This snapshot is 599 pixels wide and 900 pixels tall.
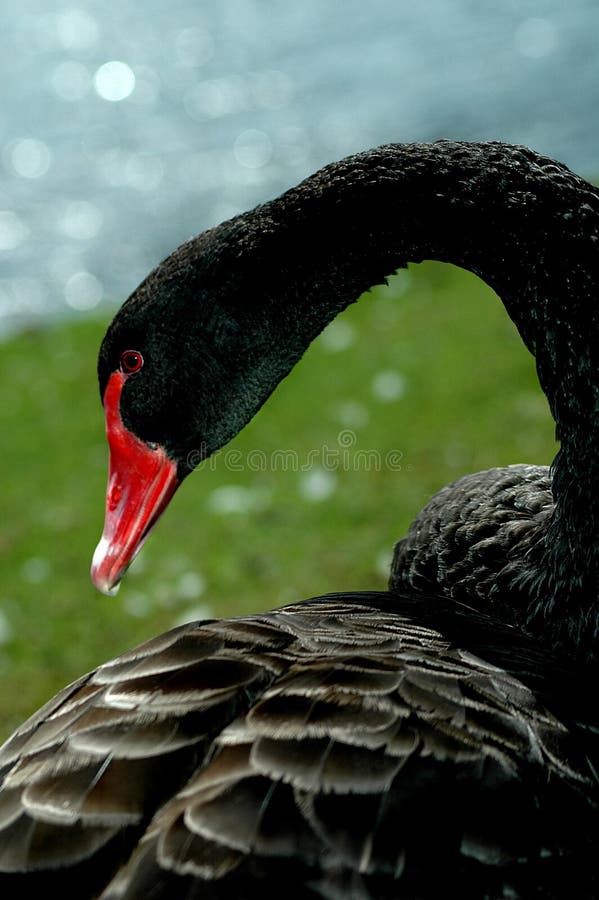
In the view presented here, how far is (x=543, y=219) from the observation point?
5.88ft

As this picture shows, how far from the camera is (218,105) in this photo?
992 cm

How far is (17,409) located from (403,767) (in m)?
4.05

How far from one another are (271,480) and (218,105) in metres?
6.62

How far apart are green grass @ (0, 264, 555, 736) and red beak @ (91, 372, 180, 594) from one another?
121 centimetres

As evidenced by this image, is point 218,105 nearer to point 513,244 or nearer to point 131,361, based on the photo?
point 131,361

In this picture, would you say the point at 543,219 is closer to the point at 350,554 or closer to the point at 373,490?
the point at 350,554

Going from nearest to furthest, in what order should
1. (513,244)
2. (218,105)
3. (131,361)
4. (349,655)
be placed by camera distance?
1. (349,655)
2. (513,244)
3. (131,361)
4. (218,105)

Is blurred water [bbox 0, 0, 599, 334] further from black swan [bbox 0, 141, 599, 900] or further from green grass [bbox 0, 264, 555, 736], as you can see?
black swan [bbox 0, 141, 599, 900]

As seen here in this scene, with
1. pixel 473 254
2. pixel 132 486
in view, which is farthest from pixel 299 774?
pixel 473 254

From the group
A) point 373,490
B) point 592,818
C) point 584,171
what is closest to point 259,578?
point 373,490

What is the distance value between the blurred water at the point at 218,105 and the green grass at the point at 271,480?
201cm

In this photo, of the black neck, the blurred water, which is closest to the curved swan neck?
the black neck

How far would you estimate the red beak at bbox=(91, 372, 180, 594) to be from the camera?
208 cm

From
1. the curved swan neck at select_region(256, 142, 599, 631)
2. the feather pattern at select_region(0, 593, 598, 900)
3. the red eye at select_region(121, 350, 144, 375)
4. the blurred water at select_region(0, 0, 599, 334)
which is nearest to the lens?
the feather pattern at select_region(0, 593, 598, 900)
